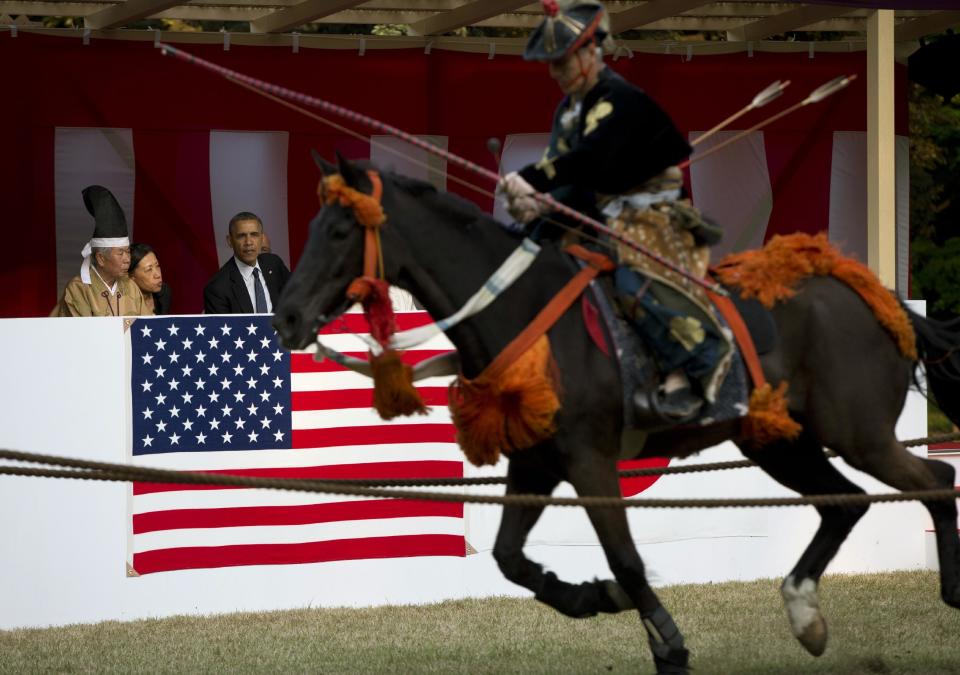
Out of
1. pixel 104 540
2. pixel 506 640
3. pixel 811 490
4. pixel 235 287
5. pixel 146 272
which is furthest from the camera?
pixel 235 287

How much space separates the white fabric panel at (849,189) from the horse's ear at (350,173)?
9711 mm

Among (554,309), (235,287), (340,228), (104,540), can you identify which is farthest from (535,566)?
(235,287)

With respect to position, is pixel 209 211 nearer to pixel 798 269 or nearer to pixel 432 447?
pixel 432 447

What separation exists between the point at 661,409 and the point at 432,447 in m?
3.39

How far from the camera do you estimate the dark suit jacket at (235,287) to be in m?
10.1

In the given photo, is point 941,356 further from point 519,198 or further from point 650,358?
point 519,198

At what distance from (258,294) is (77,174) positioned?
11.1 feet

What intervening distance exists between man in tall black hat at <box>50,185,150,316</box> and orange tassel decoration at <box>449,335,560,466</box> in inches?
175

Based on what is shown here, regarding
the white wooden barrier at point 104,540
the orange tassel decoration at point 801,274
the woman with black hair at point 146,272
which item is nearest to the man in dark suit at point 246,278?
the woman with black hair at point 146,272

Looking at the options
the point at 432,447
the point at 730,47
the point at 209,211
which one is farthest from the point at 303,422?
the point at 730,47

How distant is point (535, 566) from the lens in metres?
6.25

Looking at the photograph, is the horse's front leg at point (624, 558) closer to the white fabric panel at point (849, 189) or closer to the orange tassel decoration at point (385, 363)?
the orange tassel decoration at point (385, 363)

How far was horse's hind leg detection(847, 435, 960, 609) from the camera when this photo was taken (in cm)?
662

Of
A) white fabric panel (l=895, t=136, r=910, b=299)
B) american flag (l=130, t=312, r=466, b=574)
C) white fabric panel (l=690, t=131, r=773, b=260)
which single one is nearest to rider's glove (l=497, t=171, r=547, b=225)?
american flag (l=130, t=312, r=466, b=574)
